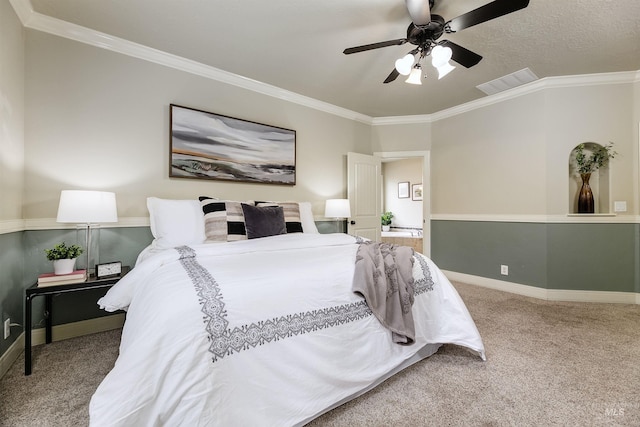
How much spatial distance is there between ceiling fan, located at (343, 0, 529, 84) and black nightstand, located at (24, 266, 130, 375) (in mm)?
2455

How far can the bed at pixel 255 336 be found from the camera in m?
0.99

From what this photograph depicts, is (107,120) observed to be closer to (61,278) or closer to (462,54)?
(61,278)

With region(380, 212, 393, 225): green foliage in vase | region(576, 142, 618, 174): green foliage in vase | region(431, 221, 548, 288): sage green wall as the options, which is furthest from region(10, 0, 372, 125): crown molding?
region(380, 212, 393, 225): green foliage in vase

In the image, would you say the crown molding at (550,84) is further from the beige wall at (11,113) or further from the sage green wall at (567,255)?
the beige wall at (11,113)

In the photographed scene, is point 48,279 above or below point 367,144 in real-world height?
below

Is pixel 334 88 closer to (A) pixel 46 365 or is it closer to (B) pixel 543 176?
(B) pixel 543 176

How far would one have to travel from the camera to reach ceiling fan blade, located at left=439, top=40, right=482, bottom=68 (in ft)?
6.62

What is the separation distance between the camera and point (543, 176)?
3.34 metres

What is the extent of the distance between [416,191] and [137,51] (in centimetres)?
541

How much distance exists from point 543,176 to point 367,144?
235cm

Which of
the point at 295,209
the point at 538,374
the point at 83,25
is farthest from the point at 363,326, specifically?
the point at 83,25

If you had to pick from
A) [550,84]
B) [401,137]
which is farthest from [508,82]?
[401,137]

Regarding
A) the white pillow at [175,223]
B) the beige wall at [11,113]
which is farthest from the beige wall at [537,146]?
the beige wall at [11,113]

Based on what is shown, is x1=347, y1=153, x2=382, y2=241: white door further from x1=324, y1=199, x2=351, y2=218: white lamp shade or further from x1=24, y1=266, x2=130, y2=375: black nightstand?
x1=24, y1=266, x2=130, y2=375: black nightstand
